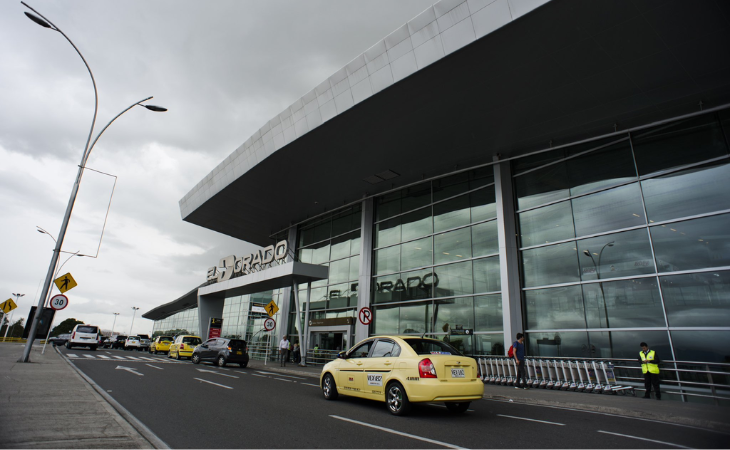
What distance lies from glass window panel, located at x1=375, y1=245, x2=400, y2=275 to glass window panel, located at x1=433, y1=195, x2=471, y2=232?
9.88ft

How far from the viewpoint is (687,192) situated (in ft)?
43.9

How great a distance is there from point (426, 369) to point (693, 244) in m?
11.4

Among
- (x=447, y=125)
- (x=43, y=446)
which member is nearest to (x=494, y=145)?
(x=447, y=125)

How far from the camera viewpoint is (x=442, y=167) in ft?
66.7

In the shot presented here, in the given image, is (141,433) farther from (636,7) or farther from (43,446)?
(636,7)

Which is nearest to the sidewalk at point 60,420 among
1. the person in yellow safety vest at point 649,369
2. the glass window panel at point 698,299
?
the person in yellow safety vest at point 649,369

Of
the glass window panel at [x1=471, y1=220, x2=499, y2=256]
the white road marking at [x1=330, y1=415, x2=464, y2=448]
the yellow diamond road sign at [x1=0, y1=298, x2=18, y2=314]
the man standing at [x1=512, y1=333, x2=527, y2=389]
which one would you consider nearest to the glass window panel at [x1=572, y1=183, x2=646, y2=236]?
the glass window panel at [x1=471, y1=220, x2=499, y2=256]

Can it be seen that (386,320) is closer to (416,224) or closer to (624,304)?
(416,224)

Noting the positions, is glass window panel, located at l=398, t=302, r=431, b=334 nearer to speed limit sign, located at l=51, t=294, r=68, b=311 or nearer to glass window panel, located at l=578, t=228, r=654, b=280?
glass window panel, located at l=578, t=228, r=654, b=280

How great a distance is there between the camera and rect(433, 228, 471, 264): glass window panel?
19094 millimetres

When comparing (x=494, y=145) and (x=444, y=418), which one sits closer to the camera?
(x=444, y=418)

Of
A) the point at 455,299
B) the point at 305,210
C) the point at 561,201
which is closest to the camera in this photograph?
the point at 561,201

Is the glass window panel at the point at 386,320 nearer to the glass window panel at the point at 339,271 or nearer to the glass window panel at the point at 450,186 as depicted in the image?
the glass window panel at the point at 339,271

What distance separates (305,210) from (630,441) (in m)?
24.6
